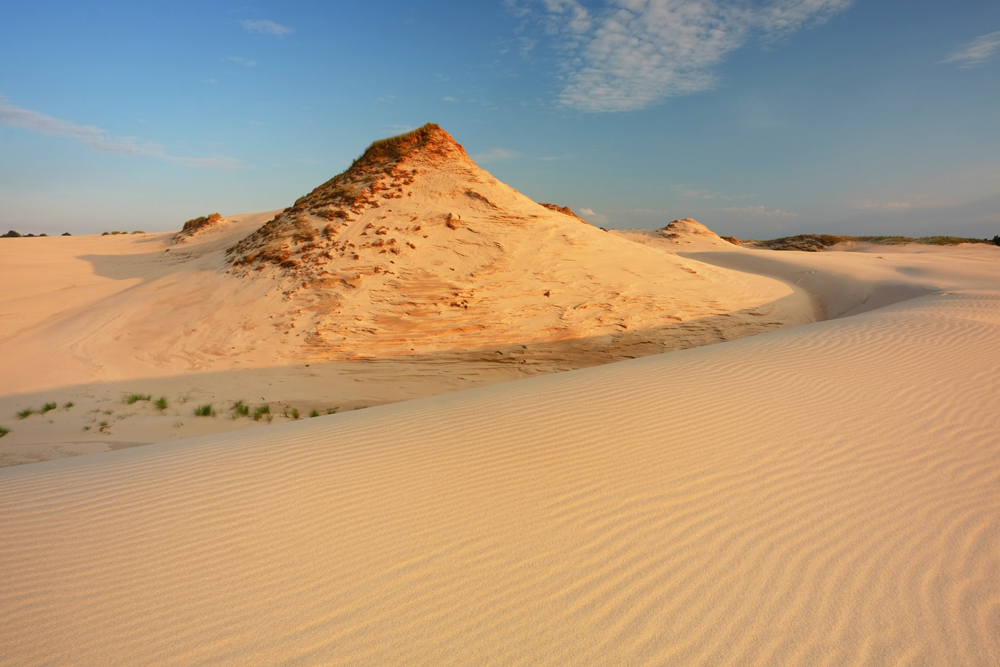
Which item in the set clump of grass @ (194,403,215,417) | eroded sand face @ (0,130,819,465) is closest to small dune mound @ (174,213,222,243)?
eroded sand face @ (0,130,819,465)

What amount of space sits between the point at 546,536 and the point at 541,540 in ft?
0.13

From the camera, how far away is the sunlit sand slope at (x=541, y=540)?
2.00 m

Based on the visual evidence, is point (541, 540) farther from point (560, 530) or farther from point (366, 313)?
point (366, 313)

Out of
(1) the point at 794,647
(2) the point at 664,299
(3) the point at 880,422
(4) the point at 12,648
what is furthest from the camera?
(2) the point at 664,299

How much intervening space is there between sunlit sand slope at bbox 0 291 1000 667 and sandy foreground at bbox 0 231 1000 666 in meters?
0.01

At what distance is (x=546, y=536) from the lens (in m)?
2.62

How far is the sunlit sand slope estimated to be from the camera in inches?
78.7

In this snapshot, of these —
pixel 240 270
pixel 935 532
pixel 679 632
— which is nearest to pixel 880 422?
pixel 935 532

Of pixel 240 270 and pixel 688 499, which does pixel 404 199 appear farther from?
pixel 688 499

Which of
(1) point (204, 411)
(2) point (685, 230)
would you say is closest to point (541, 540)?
(1) point (204, 411)

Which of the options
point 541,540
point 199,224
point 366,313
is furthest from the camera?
point 199,224

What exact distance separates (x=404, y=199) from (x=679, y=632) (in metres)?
11.9

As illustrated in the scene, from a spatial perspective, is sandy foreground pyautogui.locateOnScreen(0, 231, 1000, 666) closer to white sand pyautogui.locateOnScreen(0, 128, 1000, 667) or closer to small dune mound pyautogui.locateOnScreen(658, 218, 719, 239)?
white sand pyautogui.locateOnScreen(0, 128, 1000, 667)

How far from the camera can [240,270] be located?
1172cm
